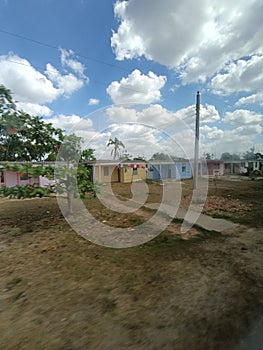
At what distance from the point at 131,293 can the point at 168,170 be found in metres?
19.3

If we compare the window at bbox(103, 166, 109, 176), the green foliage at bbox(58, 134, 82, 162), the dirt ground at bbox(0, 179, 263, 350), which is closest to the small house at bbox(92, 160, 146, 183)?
the window at bbox(103, 166, 109, 176)

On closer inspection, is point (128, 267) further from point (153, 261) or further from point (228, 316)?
point (228, 316)

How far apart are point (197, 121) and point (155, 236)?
29.8ft

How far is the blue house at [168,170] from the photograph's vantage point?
64.8ft

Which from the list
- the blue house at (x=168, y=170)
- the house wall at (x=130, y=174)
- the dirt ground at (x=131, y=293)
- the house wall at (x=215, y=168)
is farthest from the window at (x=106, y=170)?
the house wall at (x=215, y=168)

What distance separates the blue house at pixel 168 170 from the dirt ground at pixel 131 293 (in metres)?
15.8

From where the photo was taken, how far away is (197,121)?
36.7 ft

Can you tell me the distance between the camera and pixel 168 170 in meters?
20.9

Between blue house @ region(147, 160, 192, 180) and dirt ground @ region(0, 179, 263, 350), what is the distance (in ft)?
51.9

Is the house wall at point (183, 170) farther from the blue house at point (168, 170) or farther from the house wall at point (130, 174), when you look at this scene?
the house wall at point (130, 174)

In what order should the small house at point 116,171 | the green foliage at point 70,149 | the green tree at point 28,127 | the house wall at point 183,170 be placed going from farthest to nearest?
the house wall at point 183,170 → the small house at point 116,171 → the green foliage at point 70,149 → the green tree at point 28,127

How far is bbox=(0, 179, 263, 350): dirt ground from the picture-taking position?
61.8 inches

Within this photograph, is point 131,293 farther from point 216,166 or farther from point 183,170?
point 216,166

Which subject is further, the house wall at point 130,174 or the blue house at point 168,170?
the blue house at point 168,170
